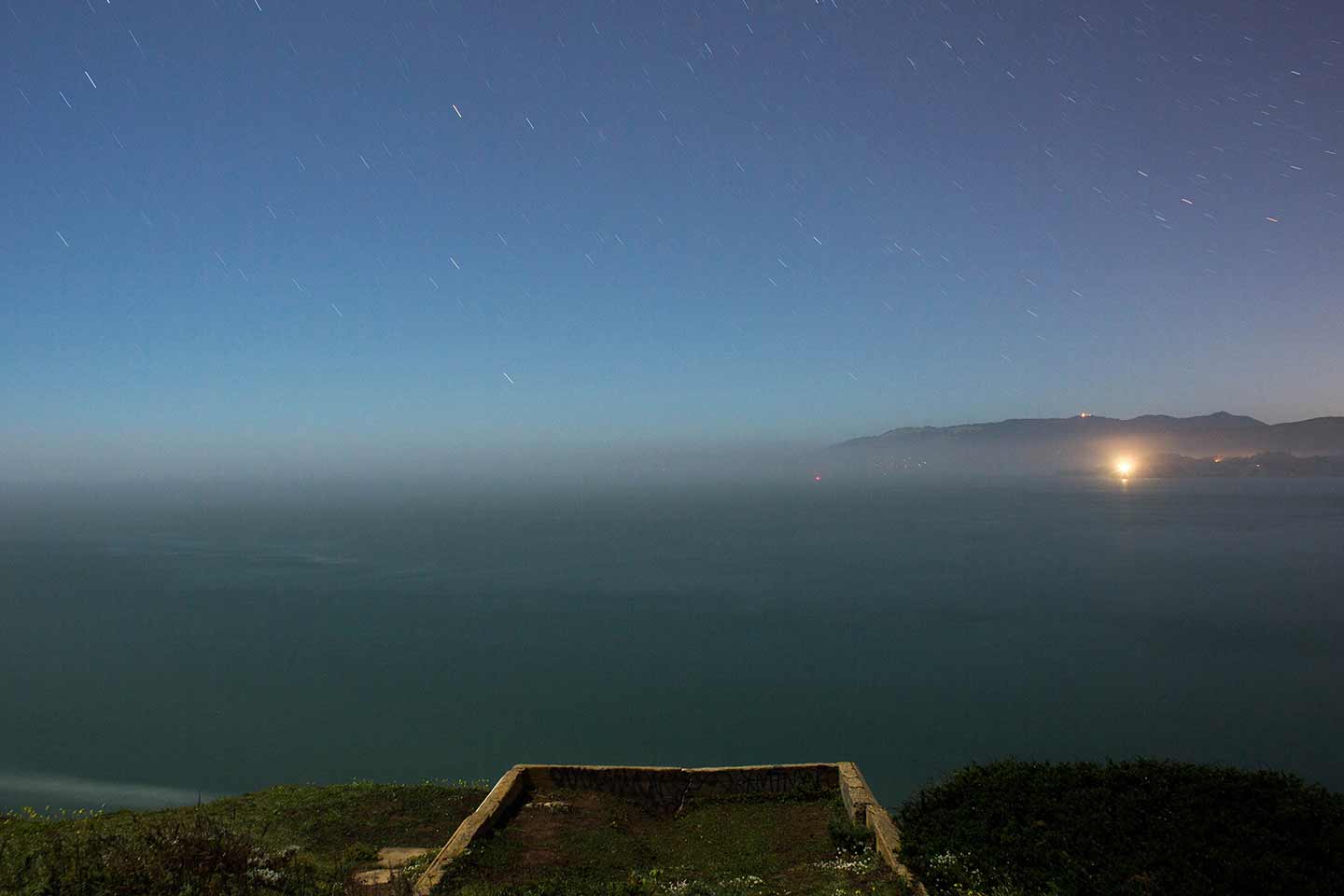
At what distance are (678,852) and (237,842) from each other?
6369mm

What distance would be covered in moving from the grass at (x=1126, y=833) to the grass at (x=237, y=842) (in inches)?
301

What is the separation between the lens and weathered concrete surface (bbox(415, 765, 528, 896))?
10.5 metres

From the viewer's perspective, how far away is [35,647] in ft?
220

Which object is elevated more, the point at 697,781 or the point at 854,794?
the point at 854,794

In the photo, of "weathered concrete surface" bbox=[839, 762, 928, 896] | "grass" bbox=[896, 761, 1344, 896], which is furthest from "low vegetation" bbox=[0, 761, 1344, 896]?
"weathered concrete surface" bbox=[839, 762, 928, 896]

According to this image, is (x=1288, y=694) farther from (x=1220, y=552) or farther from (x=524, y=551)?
(x=524, y=551)

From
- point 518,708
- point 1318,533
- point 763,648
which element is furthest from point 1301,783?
point 1318,533

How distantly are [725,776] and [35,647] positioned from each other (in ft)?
254

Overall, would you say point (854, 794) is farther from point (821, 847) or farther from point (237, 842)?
point (237, 842)

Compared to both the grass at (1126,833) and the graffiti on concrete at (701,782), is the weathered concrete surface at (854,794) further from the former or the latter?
the grass at (1126,833)

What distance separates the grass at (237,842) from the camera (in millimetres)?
8758

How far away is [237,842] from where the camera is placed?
10.4 meters

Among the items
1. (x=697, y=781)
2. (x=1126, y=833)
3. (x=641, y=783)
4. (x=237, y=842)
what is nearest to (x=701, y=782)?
(x=697, y=781)

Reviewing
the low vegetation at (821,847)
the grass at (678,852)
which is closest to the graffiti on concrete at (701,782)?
the grass at (678,852)
